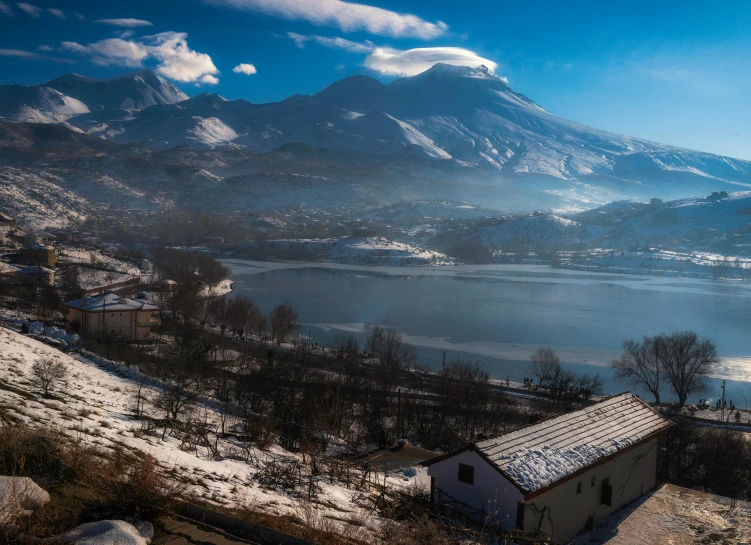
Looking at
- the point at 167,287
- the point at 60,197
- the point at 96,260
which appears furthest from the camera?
the point at 60,197

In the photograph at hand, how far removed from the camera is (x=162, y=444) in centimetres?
448

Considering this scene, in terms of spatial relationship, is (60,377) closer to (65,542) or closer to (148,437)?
(148,437)

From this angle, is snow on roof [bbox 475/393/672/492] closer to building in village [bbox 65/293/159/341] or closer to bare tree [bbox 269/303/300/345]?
building in village [bbox 65/293/159/341]

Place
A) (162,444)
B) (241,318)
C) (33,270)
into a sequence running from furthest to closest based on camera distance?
(33,270)
(241,318)
(162,444)

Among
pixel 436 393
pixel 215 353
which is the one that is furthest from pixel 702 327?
pixel 215 353

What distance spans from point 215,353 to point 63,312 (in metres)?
6.39

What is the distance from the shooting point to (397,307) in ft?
86.2

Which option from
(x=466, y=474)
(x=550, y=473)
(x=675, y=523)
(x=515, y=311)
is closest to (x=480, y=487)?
(x=466, y=474)

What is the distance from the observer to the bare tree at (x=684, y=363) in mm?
14570

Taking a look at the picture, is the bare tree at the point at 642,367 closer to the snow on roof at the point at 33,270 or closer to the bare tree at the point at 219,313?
the bare tree at the point at 219,313

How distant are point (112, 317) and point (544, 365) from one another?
38.2 feet

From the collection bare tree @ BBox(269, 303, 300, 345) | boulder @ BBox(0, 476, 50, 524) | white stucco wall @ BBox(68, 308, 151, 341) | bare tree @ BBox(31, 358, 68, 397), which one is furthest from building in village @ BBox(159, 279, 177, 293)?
boulder @ BBox(0, 476, 50, 524)

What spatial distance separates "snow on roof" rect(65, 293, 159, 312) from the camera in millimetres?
15995

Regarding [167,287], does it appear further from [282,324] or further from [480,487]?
[480,487]
